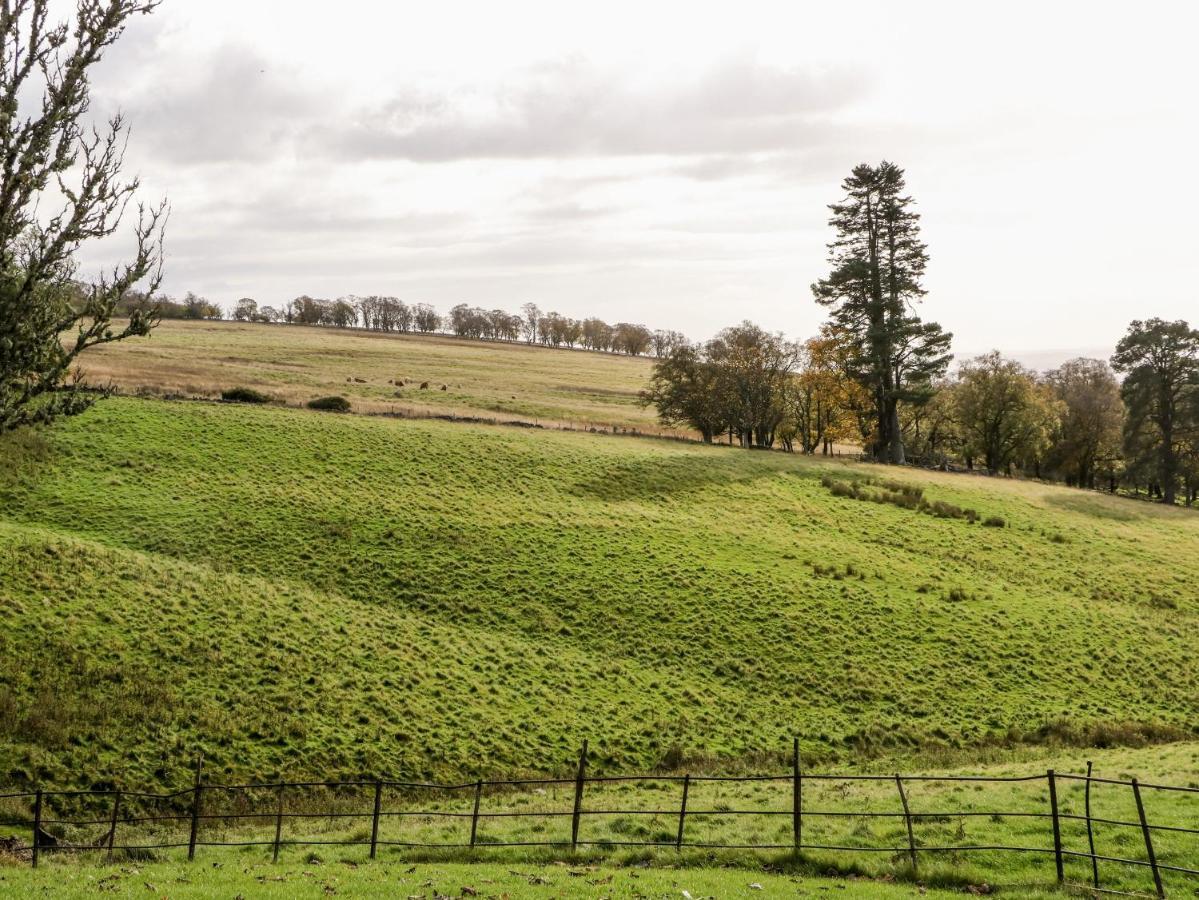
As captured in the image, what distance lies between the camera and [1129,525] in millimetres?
56844

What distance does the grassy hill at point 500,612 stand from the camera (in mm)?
24812

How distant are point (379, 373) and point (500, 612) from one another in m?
74.0

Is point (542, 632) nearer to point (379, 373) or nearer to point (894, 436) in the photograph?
point (894, 436)

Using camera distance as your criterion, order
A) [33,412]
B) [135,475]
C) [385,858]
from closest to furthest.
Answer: [33,412] → [385,858] → [135,475]

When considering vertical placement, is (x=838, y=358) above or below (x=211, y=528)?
above

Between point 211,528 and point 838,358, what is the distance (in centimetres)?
5252

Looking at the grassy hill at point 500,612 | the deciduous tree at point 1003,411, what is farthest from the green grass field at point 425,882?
the deciduous tree at point 1003,411

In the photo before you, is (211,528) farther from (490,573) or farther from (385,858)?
(385,858)

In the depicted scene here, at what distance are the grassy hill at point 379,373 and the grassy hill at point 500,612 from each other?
58.0ft

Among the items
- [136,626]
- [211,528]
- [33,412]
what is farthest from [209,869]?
[211,528]

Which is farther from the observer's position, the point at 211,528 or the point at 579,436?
the point at 579,436

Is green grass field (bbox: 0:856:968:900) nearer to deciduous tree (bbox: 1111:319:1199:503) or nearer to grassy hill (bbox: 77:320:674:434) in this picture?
grassy hill (bbox: 77:320:674:434)

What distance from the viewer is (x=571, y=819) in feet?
63.8

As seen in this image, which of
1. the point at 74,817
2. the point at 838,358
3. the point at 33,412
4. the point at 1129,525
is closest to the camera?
the point at 33,412
